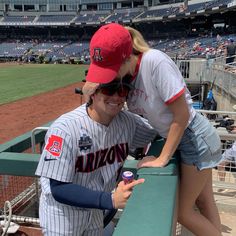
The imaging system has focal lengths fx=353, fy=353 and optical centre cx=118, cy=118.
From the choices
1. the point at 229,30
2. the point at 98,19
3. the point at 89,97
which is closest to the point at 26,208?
the point at 89,97

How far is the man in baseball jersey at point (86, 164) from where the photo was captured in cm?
146

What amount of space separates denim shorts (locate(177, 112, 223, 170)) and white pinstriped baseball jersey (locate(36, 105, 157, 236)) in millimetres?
367

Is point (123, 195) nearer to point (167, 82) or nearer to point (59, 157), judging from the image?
point (59, 157)

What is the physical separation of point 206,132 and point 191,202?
1.33 feet

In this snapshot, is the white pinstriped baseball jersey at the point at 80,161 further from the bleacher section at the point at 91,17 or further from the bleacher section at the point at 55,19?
the bleacher section at the point at 55,19

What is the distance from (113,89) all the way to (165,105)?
38cm

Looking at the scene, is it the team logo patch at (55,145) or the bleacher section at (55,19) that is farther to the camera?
the bleacher section at (55,19)

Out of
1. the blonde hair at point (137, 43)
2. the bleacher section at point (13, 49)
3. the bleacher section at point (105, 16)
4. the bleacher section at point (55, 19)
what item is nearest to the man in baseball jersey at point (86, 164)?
the blonde hair at point (137, 43)

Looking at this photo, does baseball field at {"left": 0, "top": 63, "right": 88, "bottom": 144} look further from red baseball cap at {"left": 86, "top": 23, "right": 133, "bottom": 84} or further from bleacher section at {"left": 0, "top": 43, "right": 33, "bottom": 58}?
bleacher section at {"left": 0, "top": 43, "right": 33, "bottom": 58}

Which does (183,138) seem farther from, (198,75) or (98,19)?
(98,19)

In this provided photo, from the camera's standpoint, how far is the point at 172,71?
1.75 metres

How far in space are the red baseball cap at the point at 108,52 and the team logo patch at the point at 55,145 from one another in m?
0.30

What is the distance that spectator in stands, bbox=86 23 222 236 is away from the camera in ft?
4.97

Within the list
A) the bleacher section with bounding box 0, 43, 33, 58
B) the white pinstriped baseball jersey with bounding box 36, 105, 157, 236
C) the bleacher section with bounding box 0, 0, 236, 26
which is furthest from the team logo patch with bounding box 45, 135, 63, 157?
the bleacher section with bounding box 0, 43, 33, 58
